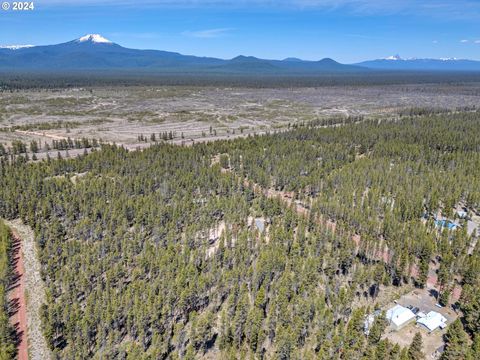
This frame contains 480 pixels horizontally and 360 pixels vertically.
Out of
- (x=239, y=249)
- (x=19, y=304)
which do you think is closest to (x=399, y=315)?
(x=239, y=249)

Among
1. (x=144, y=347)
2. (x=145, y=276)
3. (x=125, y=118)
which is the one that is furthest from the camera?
(x=125, y=118)

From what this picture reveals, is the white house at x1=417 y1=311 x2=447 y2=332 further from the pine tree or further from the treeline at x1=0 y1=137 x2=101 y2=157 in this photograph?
the treeline at x1=0 y1=137 x2=101 y2=157

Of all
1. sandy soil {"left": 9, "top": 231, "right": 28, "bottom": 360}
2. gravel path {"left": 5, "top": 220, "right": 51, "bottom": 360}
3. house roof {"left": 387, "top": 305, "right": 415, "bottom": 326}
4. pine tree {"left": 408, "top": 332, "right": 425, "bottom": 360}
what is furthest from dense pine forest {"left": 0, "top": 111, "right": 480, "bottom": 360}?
sandy soil {"left": 9, "top": 231, "right": 28, "bottom": 360}

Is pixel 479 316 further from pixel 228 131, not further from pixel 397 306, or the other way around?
pixel 228 131

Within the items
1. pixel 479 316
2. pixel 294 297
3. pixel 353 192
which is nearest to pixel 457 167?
pixel 353 192

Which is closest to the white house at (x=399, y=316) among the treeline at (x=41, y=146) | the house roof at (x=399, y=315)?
Result: the house roof at (x=399, y=315)

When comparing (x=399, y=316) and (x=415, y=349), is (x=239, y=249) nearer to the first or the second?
(x=399, y=316)
